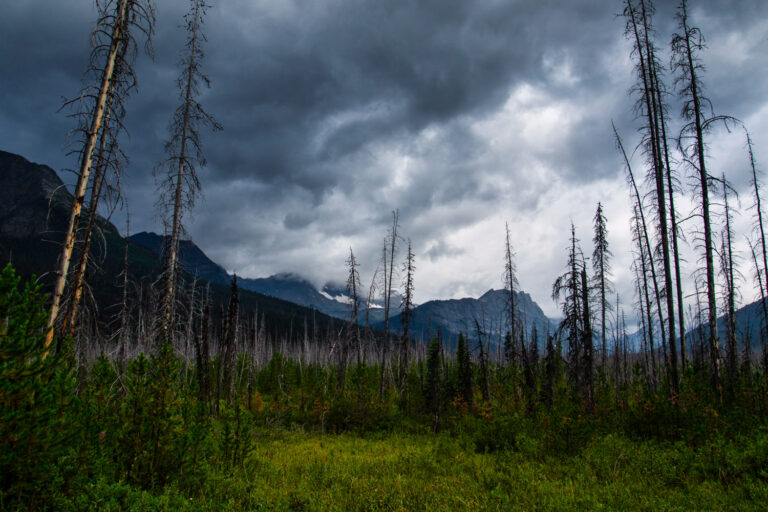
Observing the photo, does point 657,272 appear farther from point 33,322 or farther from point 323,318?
point 323,318

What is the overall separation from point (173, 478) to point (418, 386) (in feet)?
81.8

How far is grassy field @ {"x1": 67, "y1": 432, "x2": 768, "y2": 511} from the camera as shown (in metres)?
6.27

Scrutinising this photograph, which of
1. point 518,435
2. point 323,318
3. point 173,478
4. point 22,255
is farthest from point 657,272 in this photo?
point 22,255

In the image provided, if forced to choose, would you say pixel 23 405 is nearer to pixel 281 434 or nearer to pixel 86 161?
pixel 86 161

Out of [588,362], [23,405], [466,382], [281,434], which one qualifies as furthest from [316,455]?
[466,382]

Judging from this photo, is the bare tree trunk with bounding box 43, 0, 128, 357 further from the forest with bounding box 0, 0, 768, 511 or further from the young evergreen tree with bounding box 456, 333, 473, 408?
the young evergreen tree with bounding box 456, 333, 473, 408

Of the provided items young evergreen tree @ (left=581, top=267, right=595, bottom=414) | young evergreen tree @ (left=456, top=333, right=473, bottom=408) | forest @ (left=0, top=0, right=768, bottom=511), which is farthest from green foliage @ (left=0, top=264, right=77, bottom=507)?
young evergreen tree @ (left=456, top=333, right=473, bottom=408)

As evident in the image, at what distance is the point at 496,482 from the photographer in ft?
27.7

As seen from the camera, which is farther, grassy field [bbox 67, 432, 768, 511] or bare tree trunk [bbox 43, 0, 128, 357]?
bare tree trunk [bbox 43, 0, 128, 357]

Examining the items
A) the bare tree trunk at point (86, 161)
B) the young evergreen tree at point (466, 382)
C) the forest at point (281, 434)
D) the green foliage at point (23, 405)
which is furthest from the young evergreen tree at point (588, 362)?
the bare tree trunk at point (86, 161)

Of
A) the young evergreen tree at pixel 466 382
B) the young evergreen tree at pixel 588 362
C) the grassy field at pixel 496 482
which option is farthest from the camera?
the young evergreen tree at pixel 466 382

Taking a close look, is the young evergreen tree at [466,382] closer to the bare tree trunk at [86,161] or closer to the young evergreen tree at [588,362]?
the young evergreen tree at [588,362]

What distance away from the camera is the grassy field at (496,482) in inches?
247

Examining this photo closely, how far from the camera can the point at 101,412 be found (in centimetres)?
627
